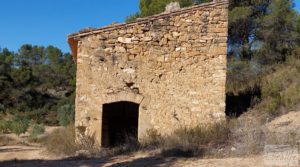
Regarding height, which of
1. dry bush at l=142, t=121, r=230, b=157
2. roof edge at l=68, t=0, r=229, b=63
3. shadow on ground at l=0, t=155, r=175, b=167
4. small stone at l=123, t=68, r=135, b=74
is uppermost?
roof edge at l=68, t=0, r=229, b=63

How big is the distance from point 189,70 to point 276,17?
9475mm

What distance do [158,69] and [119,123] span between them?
3.48m

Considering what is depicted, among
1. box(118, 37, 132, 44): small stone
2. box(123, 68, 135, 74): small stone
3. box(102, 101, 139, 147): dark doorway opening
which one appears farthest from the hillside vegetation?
box(118, 37, 132, 44): small stone

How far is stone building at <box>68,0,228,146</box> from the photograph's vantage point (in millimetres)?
9414

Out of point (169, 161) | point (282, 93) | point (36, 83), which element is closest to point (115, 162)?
point (169, 161)

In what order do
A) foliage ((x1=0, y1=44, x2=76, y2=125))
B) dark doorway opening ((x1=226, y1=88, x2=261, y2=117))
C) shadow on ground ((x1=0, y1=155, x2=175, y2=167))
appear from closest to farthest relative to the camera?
shadow on ground ((x1=0, y1=155, x2=175, y2=167))
dark doorway opening ((x1=226, y1=88, x2=261, y2=117))
foliage ((x1=0, y1=44, x2=76, y2=125))

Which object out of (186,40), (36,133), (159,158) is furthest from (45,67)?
(159,158)

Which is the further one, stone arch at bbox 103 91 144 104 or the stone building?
stone arch at bbox 103 91 144 104

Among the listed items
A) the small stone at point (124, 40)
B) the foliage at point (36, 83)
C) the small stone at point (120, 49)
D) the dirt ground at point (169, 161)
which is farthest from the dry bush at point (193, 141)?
the foliage at point (36, 83)

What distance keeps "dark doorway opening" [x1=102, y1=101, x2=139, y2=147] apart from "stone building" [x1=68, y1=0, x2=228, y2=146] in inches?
29.5

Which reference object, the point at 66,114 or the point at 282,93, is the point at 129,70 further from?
the point at 66,114

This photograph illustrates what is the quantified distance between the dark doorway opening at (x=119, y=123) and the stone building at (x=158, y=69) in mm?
750

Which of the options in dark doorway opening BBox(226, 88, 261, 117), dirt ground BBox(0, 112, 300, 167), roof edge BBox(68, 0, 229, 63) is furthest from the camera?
dark doorway opening BBox(226, 88, 261, 117)

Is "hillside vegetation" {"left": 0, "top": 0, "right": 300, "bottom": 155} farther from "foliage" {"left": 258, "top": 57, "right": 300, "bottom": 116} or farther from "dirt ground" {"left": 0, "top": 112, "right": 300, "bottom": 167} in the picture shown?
"dirt ground" {"left": 0, "top": 112, "right": 300, "bottom": 167}
